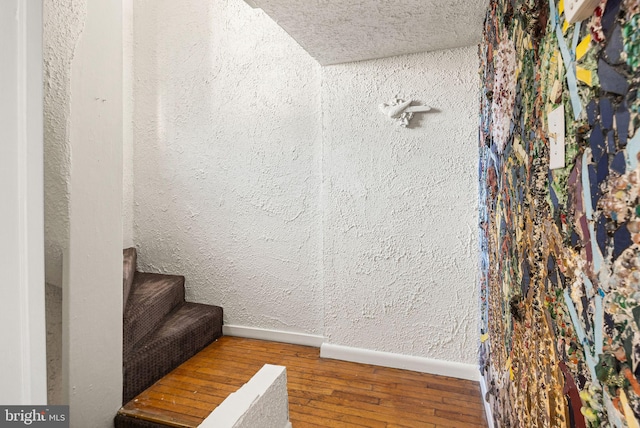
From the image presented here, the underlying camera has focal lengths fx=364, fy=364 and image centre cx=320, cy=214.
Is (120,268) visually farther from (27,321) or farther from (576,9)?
(576,9)

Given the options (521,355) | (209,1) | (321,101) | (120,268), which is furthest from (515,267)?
(209,1)

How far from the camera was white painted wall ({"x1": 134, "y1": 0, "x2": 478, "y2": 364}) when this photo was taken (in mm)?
→ 2312

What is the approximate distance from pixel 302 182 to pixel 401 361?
1.41 metres

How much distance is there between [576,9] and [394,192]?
181 centimetres

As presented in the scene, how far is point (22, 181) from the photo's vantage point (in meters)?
0.79

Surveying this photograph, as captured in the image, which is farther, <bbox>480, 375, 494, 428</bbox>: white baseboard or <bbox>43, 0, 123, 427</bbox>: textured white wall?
<bbox>480, 375, 494, 428</bbox>: white baseboard

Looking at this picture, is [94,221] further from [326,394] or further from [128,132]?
[128,132]

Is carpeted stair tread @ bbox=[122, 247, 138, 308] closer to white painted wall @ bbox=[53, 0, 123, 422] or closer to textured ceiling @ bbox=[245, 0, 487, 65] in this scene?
white painted wall @ bbox=[53, 0, 123, 422]

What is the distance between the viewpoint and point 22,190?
794 mm

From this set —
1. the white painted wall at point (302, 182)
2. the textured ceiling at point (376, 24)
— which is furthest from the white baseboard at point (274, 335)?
the textured ceiling at point (376, 24)

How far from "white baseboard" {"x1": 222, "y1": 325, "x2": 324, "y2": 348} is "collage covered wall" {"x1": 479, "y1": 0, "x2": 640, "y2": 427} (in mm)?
1569

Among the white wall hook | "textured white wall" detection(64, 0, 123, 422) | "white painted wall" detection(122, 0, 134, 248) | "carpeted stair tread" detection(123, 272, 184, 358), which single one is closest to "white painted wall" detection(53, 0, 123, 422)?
"textured white wall" detection(64, 0, 123, 422)

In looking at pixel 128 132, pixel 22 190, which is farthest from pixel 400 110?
pixel 128 132

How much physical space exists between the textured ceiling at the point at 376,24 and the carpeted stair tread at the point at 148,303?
1846 millimetres
